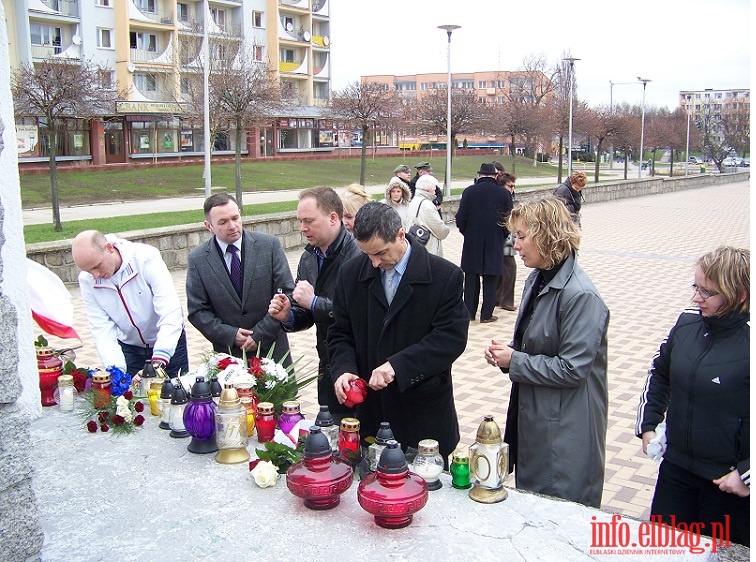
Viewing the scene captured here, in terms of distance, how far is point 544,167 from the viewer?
54.7 m

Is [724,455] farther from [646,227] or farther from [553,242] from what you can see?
[646,227]

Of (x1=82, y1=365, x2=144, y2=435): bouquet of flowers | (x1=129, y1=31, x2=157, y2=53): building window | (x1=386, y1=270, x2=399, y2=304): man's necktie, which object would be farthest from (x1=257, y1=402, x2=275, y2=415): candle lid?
(x1=129, y1=31, x2=157, y2=53): building window

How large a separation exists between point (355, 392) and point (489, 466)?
2.63 feet

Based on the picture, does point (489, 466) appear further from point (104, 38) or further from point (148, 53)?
point (148, 53)

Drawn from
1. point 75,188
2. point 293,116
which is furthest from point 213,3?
point 75,188

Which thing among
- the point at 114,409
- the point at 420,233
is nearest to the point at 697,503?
the point at 114,409

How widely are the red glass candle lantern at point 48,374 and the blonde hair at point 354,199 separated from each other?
6.15 ft

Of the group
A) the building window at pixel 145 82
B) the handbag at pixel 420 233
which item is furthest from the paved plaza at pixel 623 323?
the building window at pixel 145 82

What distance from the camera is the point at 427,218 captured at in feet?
27.9

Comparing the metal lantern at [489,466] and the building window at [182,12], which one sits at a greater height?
the building window at [182,12]

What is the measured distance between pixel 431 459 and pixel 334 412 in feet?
4.68

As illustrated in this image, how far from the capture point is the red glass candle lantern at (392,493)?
2.33 meters

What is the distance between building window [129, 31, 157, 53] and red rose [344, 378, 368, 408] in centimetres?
4437

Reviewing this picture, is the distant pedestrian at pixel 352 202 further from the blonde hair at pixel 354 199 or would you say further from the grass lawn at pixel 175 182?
the grass lawn at pixel 175 182
